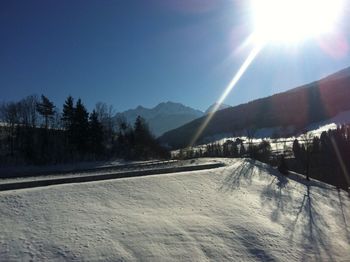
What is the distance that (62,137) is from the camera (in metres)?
68.4

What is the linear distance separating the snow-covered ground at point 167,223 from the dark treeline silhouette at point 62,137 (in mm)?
34141

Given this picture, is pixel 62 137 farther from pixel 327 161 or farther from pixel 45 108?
pixel 327 161

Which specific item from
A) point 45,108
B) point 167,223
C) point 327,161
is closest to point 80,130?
point 45,108

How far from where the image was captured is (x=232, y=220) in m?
18.1

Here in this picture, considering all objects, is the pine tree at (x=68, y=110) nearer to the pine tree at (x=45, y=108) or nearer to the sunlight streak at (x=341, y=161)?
the pine tree at (x=45, y=108)

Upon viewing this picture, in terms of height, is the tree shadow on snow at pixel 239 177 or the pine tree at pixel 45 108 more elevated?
the pine tree at pixel 45 108

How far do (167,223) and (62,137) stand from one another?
5532 cm

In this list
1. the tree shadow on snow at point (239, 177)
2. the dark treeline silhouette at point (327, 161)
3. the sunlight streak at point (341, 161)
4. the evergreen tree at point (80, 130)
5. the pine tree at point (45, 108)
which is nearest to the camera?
the tree shadow on snow at point (239, 177)

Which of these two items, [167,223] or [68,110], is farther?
[68,110]

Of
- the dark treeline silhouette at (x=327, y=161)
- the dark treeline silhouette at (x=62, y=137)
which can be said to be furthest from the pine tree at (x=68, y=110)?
the dark treeline silhouette at (x=327, y=161)

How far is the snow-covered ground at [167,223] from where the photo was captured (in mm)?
13211

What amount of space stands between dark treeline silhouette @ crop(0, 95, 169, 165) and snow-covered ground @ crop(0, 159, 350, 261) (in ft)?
112

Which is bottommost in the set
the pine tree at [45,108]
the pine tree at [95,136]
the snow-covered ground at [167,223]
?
the snow-covered ground at [167,223]

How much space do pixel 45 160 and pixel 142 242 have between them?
134ft
